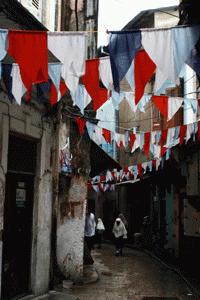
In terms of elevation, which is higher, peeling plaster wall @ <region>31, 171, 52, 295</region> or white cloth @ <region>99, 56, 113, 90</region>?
white cloth @ <region>99, 56, 113, 90</region>

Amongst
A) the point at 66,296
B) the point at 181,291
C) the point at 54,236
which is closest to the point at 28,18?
the point at 54,236

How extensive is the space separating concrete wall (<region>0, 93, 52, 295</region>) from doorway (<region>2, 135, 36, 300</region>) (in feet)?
0.43

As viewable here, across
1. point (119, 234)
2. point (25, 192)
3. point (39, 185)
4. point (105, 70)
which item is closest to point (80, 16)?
point (39, 185)

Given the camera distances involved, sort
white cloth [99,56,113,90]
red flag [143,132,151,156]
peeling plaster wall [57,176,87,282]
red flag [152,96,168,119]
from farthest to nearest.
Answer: red flag [143,132,151,156] < peeling plaster wall [57,176,87,282] < red flag [152,96,168,119] < white cloth [99,56,113,90]

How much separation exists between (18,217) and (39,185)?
0.95 metres

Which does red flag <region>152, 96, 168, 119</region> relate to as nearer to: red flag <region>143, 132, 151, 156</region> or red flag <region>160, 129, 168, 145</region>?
red flag <region>160, 129, 168, 145</region>

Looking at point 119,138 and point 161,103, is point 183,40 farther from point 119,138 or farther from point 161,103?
point 119,138

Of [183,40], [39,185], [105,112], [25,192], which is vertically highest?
[105,112]

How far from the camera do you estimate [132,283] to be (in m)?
13.5

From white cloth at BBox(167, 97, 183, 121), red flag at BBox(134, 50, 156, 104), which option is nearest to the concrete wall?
white cloth at BBox(167, 97, 183, 121)

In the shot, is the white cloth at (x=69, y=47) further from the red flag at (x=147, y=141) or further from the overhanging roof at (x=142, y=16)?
the overhanging roof at (x=142, y=16)

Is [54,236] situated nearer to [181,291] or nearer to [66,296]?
[66,296]

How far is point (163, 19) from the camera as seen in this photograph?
27734 millimetres

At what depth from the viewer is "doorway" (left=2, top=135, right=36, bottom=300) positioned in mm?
9297
